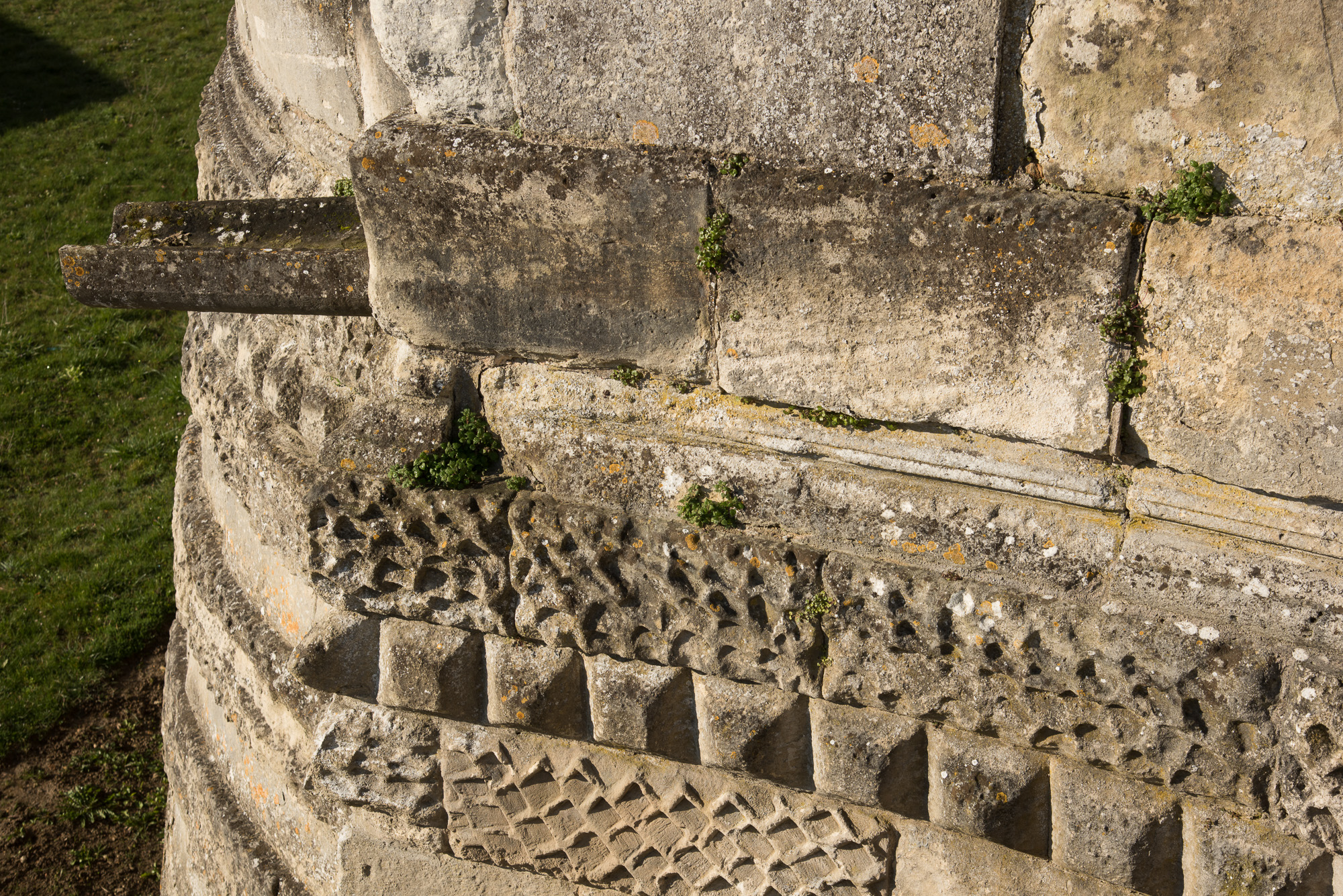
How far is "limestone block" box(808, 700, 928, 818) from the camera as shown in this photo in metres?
2.49

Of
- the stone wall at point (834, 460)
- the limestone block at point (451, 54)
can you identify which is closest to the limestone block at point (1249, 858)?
the stone wall at point (834, 460)

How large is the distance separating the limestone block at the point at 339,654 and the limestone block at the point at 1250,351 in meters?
2.14

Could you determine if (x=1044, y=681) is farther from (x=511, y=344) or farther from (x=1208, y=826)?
(x=511, y=344)

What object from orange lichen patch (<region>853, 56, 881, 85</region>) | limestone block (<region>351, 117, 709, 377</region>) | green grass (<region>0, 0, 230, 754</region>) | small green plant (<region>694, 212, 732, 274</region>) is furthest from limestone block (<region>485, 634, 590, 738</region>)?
green grass (<region>0, 0, 230, 754</region>)

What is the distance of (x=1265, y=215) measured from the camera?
194 cm

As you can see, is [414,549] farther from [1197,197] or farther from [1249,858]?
[1249,858]

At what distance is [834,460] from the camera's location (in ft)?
8.06

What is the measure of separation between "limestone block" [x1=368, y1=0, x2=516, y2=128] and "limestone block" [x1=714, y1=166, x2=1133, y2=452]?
2.27 ft

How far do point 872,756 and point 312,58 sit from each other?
9.33 ft

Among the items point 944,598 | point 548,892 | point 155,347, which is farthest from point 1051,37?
point 155,347

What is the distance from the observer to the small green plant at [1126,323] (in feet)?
6.73

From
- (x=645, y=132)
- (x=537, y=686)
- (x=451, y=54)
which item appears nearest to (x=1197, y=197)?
(x=645, y=132)

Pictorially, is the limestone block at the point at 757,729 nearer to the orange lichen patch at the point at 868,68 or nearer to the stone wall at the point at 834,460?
the stone wall at the point at 834,460

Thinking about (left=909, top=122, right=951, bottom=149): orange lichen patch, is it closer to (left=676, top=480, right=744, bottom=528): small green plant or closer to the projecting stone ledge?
(left=676, top=480, right=744, bottom=528): small green plant
